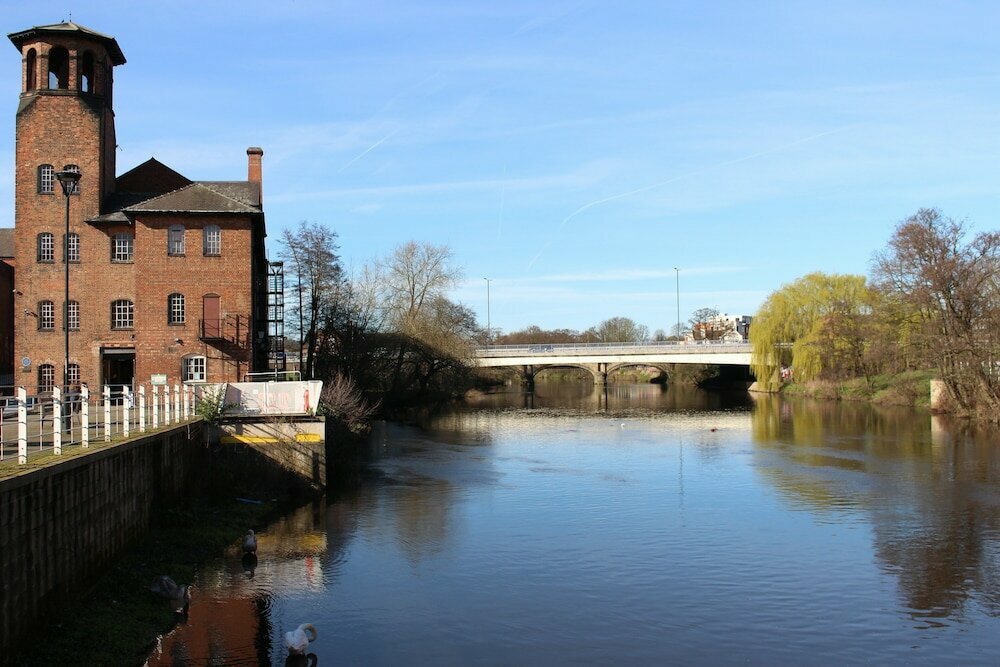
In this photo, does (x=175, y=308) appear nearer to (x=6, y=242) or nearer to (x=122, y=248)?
(x=122, y=248)

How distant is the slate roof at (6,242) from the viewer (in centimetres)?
5420

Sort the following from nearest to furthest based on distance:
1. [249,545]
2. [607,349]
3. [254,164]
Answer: [249,545]
[254,164]
[607,349]

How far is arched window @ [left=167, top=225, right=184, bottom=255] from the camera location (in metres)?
34.8

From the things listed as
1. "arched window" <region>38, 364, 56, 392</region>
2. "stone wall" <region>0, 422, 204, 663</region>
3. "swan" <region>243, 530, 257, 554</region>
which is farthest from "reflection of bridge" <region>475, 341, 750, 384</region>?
"stone wall" <region>0, 422, 204, 663</region>

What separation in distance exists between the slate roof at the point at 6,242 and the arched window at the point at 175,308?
25355mm

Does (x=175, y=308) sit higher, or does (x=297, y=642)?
(x=175, y=308)

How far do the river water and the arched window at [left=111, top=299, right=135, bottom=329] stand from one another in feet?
41.2

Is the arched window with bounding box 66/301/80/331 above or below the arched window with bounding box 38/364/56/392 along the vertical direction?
above

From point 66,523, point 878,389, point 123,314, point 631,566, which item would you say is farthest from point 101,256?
point 878,389

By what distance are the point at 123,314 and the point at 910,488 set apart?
29477 millimetres

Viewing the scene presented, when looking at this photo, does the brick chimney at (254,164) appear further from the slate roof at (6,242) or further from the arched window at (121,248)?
the slate roof at (6,242)

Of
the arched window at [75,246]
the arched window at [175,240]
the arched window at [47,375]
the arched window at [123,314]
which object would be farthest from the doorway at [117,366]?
the arched window at [175,240]

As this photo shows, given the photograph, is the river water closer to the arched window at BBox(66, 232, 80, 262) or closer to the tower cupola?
the arched window at BBox(66, 232, 80, 262)

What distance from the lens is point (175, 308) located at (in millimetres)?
34844
